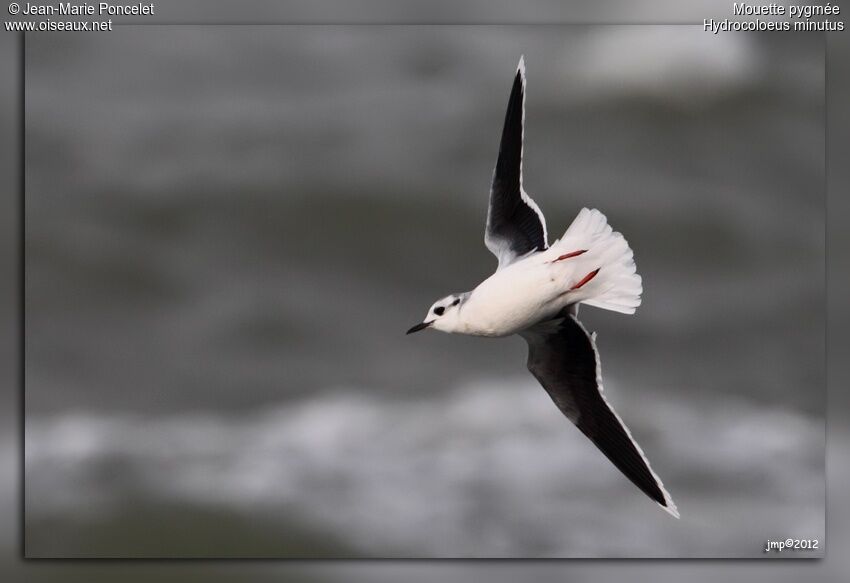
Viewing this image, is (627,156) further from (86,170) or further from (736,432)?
(86,170)

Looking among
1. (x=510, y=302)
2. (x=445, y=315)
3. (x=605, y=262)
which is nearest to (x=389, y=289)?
(x=445, y=315)

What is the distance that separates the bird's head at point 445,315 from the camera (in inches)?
106

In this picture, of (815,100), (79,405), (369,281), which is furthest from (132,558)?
(815,100)

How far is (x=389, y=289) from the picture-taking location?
9.78 ft

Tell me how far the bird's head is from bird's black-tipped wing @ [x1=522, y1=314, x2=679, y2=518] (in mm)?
186

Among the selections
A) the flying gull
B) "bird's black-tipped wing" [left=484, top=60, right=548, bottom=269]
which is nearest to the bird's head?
the flying gull

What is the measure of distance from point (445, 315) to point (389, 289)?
307 millimetres

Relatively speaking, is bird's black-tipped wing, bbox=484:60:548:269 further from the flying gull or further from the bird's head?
the bird's head

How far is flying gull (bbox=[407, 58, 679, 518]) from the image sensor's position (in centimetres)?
263

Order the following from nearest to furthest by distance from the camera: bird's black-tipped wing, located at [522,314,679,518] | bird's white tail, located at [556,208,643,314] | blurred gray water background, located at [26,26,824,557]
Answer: bird's white tail, located at [556,208,643,314], bird's black-tipped wing, located at [522,314,679,518], blurred gray water background, located at [26,26,824,557]

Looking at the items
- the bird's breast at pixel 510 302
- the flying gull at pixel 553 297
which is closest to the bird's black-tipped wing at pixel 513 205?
the flying gull at pixel 553 297

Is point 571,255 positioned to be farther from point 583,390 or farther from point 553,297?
point 583,390

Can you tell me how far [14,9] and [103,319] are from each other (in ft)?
2.39

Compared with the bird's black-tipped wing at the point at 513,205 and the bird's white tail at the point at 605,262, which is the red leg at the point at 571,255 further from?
the bird's black-tipped wing at the point at 513,205
